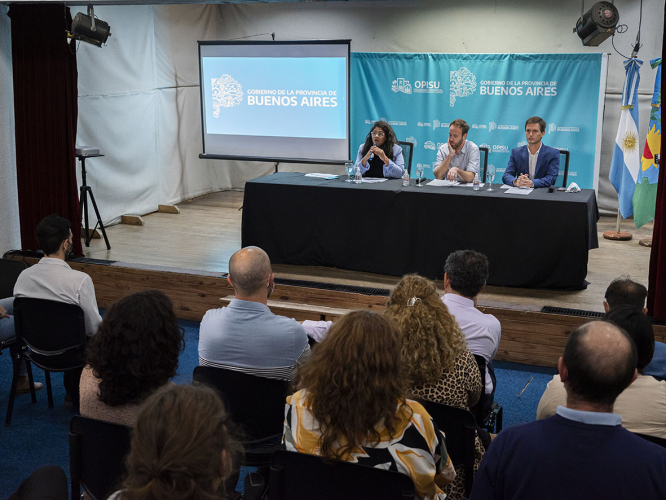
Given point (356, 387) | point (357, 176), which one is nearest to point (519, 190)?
point (357, 176)

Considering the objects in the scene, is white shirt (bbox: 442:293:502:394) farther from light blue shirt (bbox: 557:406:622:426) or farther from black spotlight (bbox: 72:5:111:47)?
black spotlight (bbox: 72:5:111:47)

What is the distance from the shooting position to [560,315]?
13.2 feet

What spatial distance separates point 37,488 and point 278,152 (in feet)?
18.3

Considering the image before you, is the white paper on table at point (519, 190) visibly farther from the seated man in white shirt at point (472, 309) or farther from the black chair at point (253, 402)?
the black chair at point (253, 402)

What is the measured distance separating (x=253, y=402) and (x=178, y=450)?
1.18 meters

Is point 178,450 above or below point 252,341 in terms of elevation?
above

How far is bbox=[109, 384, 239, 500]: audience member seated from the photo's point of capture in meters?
1.09

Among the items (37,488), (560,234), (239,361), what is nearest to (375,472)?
(37,488)

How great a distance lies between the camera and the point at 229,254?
5.69 meters

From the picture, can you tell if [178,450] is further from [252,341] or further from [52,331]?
[52,331]

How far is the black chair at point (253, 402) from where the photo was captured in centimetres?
222

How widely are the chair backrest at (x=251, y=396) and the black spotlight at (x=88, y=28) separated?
3.79m

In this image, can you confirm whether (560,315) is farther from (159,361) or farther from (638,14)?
(638,14)

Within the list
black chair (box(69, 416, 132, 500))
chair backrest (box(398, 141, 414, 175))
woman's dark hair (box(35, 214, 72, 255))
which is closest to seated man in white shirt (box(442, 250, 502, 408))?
black chair (box(69, 416, 132, 500))
